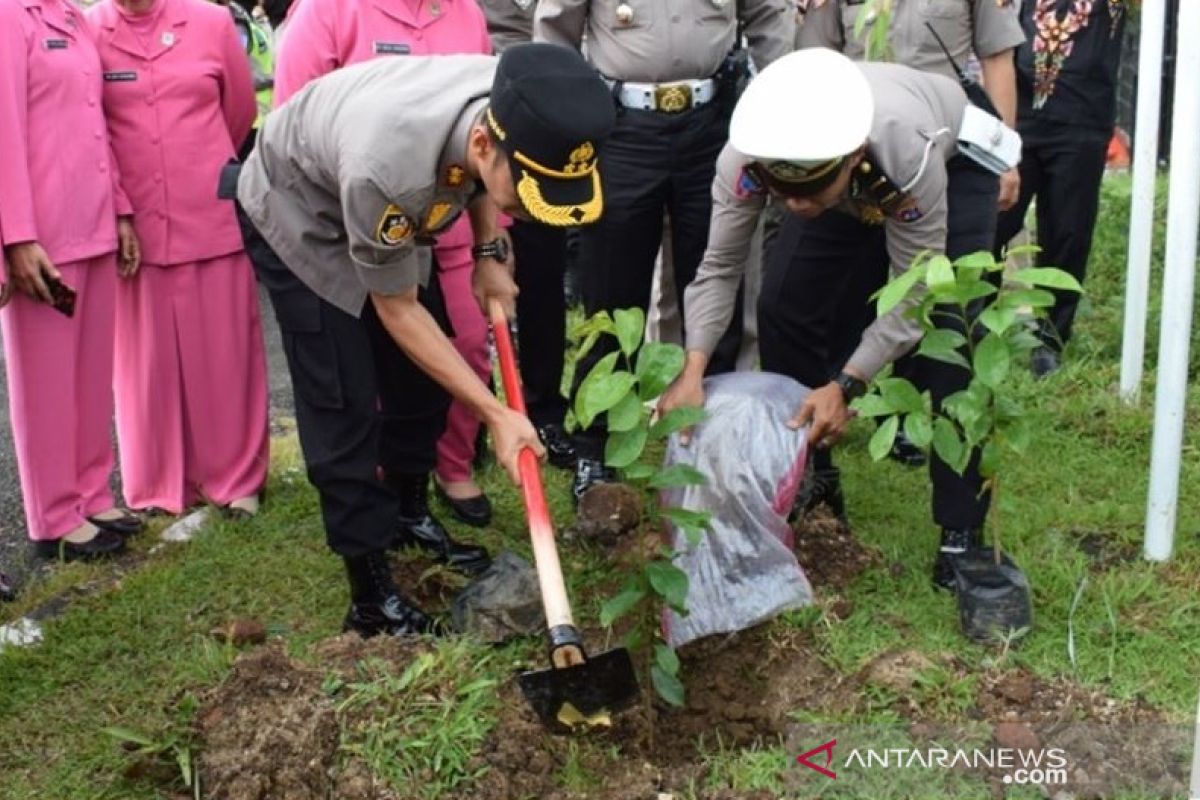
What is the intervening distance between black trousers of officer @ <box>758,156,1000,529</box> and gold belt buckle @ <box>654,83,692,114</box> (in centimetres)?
54

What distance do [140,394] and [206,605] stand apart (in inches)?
34.1

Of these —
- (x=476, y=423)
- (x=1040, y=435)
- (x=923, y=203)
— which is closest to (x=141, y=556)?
(x=476, y=423)

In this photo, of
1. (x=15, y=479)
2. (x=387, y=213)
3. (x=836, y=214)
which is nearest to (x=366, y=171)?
(x=387, y=213)

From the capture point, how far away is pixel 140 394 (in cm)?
443

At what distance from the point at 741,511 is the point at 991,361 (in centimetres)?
71

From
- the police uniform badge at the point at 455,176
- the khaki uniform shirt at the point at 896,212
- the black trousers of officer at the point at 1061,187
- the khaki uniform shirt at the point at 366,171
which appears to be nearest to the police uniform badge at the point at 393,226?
the khaki uniform shirt at the point at 366,171

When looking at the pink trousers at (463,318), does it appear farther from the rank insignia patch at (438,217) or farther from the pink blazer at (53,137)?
the pink blazer at (53,137)

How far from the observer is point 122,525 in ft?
14.2

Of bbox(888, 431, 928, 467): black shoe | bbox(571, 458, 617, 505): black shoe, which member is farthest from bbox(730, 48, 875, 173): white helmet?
bbox(888, 431, 928, 467): black shoe

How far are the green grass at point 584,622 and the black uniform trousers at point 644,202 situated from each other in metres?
0.65

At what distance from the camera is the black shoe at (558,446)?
466 centimetres

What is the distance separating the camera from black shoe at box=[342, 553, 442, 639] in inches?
140

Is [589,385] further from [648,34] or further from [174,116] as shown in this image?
[174,116]

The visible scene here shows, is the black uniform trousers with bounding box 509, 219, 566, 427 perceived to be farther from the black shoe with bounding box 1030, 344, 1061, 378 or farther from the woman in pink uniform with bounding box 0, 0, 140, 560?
the black shoe with bounding box 1030, 344, 1061, 378
